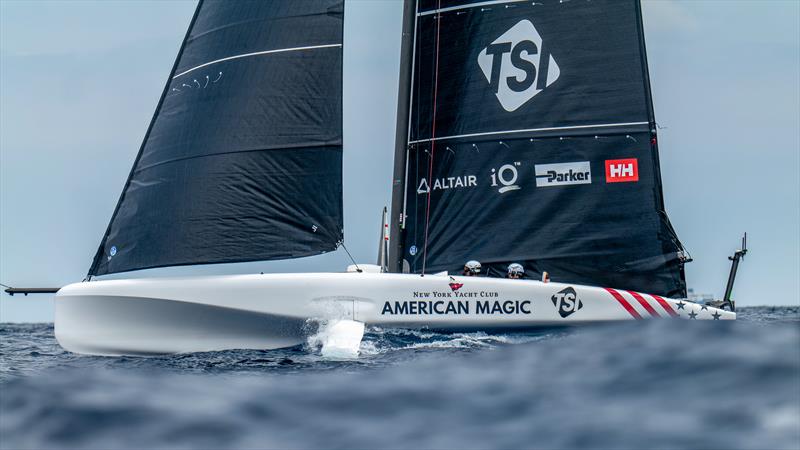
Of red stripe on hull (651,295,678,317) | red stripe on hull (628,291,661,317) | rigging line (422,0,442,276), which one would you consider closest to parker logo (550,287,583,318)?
red stripe on hull (628,291,661,317)

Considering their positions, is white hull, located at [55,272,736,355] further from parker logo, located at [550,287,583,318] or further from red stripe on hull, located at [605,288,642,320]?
red stripe on hull, located at [605,288,642,320]

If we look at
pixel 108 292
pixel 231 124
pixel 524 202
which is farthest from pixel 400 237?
pixel 108 292

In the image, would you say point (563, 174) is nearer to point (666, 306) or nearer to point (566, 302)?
point (566, 302)

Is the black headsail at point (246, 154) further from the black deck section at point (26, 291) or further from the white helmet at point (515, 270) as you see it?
the white helmet at point (515, 270)

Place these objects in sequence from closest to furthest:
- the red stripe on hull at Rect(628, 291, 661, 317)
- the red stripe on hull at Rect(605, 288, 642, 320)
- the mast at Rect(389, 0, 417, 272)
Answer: the red stripe on hull at Rect(605, 288, 642, 320), the red stripe on hull at Rect(628, 291, 661, 317), the mast at Rect(389, 0, 417, 272)

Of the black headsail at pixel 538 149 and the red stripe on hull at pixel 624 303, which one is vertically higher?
the black headsail at pixel 538 149

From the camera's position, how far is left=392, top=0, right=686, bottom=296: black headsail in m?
14.9

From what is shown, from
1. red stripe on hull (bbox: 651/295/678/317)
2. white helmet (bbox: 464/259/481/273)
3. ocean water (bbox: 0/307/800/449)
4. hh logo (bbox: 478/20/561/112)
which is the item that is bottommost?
red stripe on hull (bbox: 651/295/678/317)

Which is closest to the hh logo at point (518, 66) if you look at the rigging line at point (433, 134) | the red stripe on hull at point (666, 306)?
the rigging line at point (433, 134)

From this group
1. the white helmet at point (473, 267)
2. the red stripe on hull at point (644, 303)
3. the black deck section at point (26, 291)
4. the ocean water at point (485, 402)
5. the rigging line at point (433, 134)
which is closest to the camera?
the ocean water at point (485, 402)

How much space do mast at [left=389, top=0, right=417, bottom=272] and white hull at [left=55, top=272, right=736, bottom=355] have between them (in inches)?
78.7

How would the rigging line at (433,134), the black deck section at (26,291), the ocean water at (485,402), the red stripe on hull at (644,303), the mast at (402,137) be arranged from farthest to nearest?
the mast at (402,137) < the rigging line at (433,134) < the black deck section at (26,291) < the red stripe on hull at (644,303) < the ocean water at (485,402)

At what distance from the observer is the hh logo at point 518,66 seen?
15.1 metres

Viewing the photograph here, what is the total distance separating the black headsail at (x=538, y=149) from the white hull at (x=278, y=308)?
1604mm
